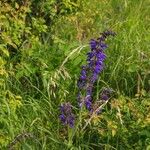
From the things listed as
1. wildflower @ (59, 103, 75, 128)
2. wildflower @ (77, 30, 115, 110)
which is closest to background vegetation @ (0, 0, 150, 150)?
wildflower @ (59, 103, 75, 128)

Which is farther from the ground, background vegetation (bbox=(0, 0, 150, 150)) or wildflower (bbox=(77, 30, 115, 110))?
wildflower (bbox=(77, 30, 115, 110))

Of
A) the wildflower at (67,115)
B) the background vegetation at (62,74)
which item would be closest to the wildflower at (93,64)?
the wildflower at (67,115)

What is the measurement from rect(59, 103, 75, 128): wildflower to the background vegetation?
0.25 feet

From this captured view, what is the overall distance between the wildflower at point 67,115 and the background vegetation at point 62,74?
0.08 m

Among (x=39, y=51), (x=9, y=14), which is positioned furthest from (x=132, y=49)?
(x=9, y=14)

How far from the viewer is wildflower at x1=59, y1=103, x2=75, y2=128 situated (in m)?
3.00

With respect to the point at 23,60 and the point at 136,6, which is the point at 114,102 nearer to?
the point at 23,60

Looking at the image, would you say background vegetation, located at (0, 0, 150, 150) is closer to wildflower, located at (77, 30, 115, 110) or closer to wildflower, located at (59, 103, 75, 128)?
wildflower, located at (59, 103, 75, 128)

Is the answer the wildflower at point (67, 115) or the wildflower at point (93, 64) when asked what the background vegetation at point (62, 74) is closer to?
the wildflower at point (67, 115)

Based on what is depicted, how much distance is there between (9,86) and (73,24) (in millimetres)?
1125

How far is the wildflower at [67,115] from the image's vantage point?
9.85ft

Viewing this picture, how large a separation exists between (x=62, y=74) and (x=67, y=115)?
1.62 ft

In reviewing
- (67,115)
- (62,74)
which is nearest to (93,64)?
(67,115)

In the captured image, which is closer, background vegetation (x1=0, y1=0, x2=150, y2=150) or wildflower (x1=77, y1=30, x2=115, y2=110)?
wildflower (x1=77, y1=30, x2=115, y2=110)
